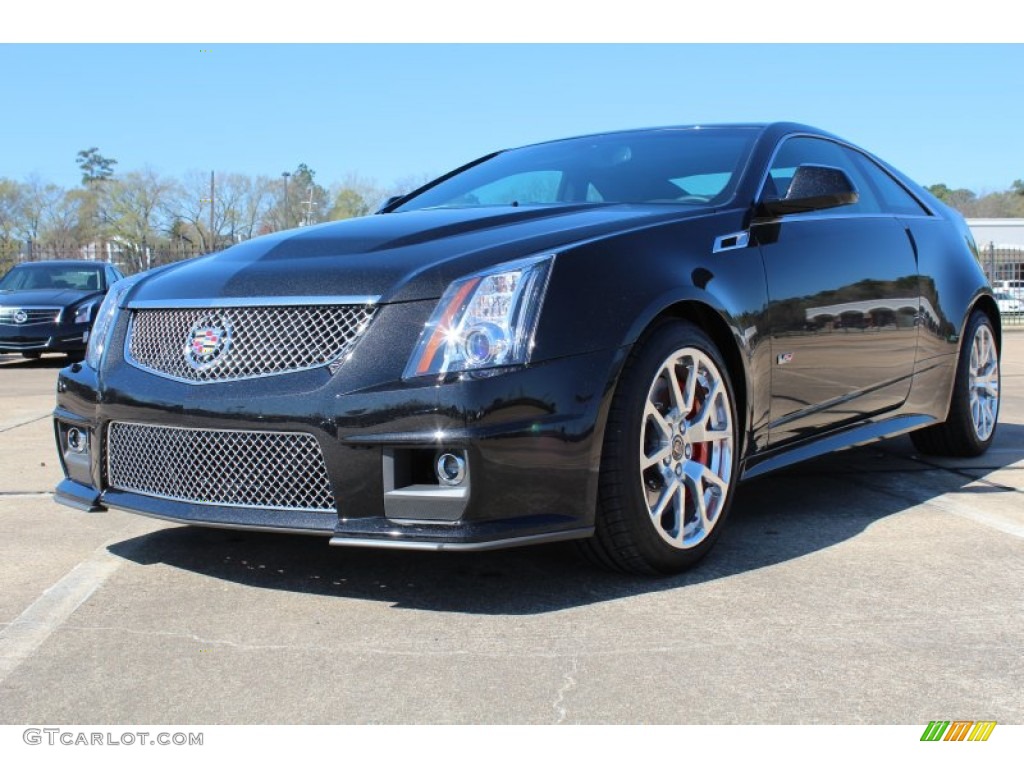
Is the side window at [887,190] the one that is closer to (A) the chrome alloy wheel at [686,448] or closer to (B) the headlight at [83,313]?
(A) the chrome alloy wheel at [686,448]

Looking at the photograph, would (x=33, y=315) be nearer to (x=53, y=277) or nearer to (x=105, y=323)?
(x=53, y=277)

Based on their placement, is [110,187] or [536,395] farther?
[110,187]

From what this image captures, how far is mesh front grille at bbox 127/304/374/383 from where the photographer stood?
311cm

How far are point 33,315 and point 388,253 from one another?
464 inches

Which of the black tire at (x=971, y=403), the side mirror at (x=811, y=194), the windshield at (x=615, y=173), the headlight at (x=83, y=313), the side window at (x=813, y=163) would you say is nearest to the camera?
the side mirror at (x=811, y=194)

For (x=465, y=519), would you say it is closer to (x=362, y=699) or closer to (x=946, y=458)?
(x=362, y=699)

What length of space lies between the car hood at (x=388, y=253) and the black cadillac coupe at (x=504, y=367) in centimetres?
1

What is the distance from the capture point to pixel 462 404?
2953mm

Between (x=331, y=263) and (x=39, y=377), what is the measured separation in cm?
990

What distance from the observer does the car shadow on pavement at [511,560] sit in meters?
3.33

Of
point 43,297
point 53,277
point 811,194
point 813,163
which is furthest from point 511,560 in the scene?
point 53,277

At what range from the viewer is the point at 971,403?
5582mm

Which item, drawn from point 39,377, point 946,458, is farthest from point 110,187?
point 946,458

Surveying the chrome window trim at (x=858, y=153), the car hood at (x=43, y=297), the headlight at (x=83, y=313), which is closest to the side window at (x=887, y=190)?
the chrome window trim at (x=858, y=153)
